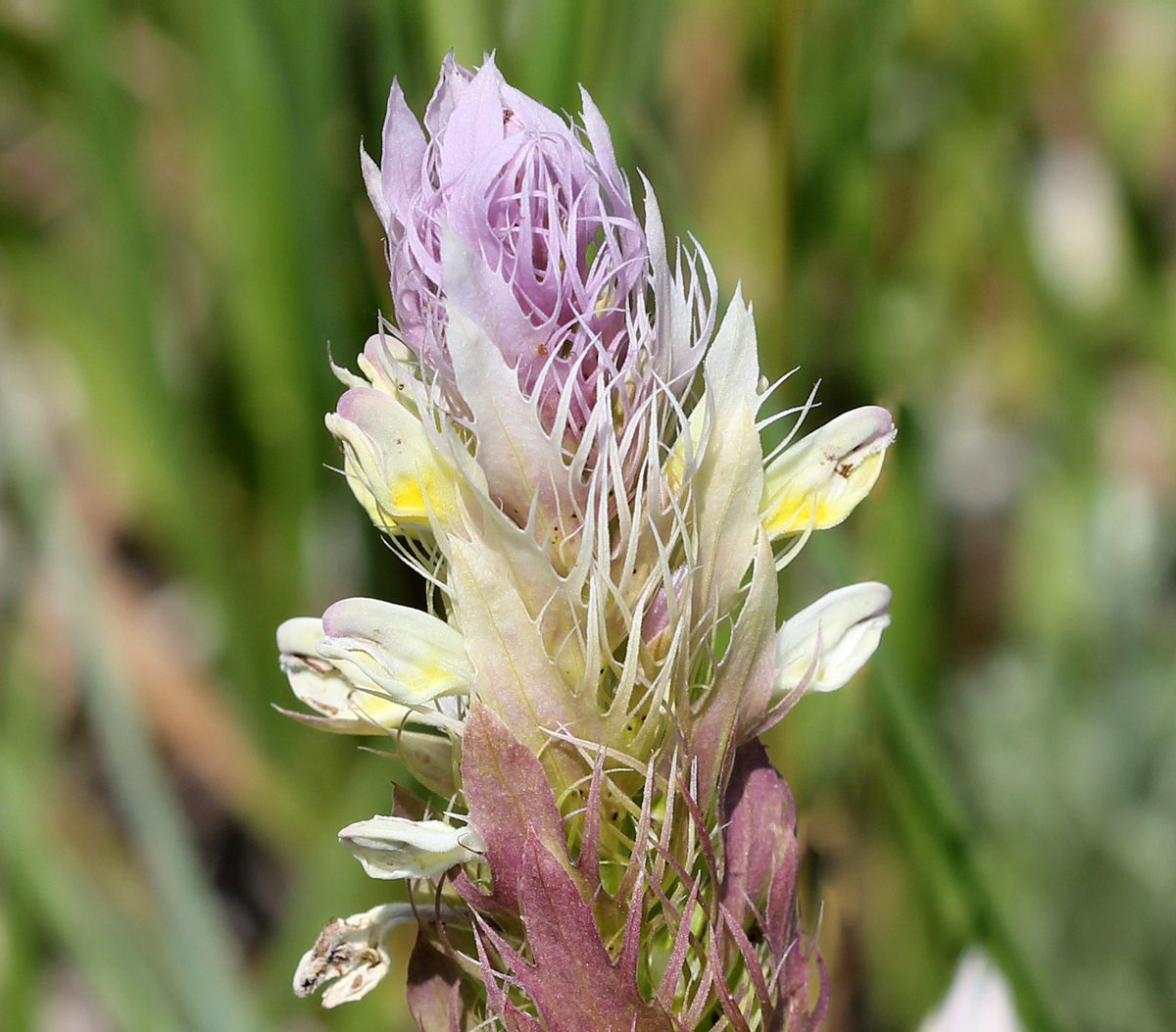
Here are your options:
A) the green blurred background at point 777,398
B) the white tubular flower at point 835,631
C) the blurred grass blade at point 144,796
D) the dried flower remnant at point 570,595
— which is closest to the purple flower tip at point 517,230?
the dried flower remnant at point 570,595

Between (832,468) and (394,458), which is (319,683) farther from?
(832,468)

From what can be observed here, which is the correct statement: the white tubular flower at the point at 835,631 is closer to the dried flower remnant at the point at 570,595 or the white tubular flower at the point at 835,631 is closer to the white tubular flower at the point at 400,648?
the dried flower remnant at the point at 570,595

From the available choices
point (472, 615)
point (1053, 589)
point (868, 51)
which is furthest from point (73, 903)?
point (1053, 589)

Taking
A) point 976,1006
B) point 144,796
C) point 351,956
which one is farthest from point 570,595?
point 144,796

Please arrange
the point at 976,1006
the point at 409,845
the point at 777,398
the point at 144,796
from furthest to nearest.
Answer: the point at 144,796 → the point at 777,398 → the point at 976,1006 → the point at 409,845

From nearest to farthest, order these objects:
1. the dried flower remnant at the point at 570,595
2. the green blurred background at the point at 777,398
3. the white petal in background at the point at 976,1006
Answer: the dried flower remnant at the point at 570,595 < the white petal in background at the point at 976,1006 < the green blurred background at the point at 777,398

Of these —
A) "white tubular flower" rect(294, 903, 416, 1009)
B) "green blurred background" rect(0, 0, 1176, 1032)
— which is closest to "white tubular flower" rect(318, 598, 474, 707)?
"white tubular flower" rect(294, 903, 416, 1009)
